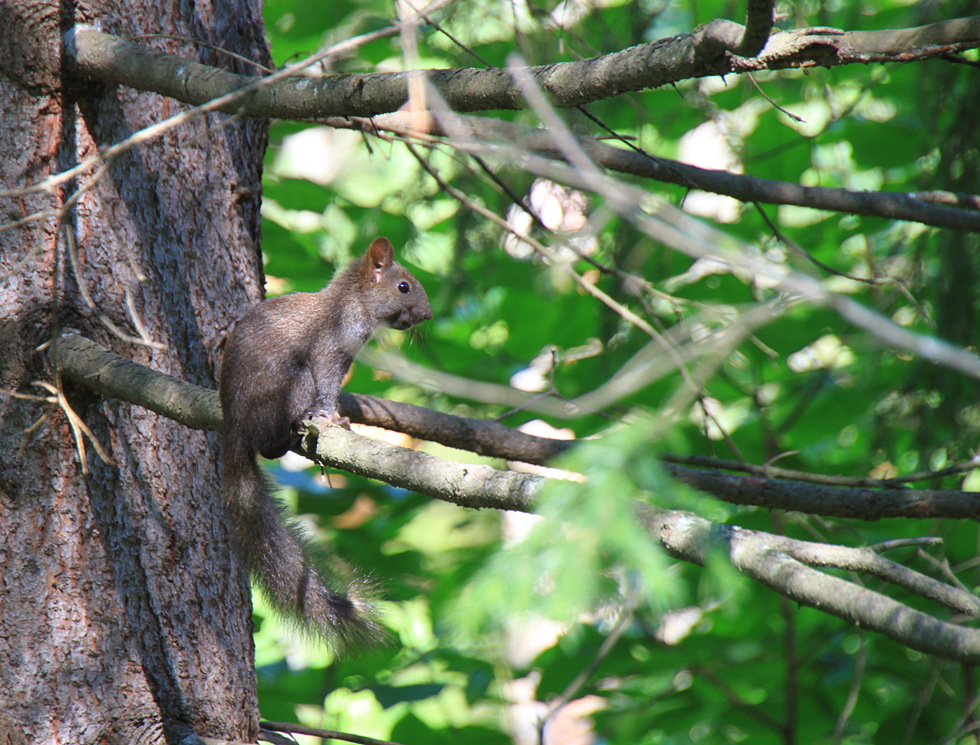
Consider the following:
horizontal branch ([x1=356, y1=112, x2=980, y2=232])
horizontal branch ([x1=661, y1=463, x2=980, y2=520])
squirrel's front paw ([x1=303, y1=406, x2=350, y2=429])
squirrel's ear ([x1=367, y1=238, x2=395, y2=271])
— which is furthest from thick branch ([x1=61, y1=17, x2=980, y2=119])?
squirrel's ear ([x1=367, y1=238, x2=395, y2=271])

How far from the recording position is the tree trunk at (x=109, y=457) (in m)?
1.59

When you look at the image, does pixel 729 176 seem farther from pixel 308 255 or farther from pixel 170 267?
pixel 308 255

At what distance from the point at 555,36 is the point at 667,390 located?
1.29 meters

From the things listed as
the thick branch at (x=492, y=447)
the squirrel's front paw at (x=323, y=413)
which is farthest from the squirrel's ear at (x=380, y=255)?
the thick branch at (x=492, y=447)

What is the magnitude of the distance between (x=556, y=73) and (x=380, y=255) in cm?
151

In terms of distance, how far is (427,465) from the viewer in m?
1.23

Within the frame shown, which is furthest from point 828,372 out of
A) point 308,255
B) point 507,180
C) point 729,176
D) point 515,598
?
point 515,598

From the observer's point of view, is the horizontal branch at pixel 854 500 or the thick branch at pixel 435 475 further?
the horizontal branch at pixel 854 500

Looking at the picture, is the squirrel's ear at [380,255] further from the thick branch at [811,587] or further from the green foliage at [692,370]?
the thick branch at [811,587]

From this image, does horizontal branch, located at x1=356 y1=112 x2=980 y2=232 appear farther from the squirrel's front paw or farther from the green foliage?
the squirrel's front paw

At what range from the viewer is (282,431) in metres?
2.03

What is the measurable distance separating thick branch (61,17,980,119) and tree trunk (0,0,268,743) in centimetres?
24

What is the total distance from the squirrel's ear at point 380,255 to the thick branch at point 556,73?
113 centimetres

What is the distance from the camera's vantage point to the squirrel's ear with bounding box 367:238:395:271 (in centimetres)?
256
